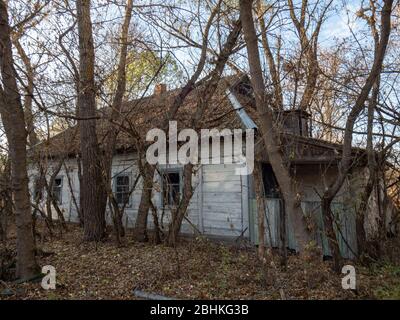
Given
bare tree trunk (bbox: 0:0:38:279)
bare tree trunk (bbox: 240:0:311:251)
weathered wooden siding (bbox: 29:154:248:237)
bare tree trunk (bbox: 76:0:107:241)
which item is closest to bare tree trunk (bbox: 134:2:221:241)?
weathered wooden siding (bbox: 29:154:248:237)

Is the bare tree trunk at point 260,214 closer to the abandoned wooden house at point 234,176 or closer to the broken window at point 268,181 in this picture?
the abandoned wooden house at point 234,176

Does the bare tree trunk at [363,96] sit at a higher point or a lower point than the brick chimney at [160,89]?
lower

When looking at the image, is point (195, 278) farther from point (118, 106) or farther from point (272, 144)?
point (118, 106)

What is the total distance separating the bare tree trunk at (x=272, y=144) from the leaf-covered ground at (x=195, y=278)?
55cm

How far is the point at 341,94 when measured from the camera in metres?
8.42

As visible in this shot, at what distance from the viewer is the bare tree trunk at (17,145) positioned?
549 centimetres

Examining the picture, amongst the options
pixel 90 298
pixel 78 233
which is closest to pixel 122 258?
pixel 90 298

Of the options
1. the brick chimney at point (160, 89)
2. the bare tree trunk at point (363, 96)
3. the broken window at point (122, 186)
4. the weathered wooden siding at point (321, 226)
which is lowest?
the weathered wooden siding at point (321, 226)

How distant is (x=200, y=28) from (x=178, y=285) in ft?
17.4

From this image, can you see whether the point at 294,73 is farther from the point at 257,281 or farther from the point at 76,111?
the point at 76,111

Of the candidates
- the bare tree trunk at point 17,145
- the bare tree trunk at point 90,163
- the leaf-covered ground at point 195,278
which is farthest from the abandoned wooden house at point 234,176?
the bare tree trunk at point 17,145

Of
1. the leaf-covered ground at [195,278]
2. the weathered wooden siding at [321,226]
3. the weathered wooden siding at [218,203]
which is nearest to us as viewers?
the leaf-covered ground at [195,278]

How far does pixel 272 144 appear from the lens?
199 inches

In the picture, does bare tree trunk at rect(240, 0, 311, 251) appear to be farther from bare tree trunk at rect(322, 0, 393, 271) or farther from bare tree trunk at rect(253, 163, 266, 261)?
bare tree trunk at rect(322, 0, 393, 271)
